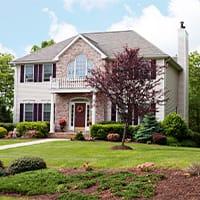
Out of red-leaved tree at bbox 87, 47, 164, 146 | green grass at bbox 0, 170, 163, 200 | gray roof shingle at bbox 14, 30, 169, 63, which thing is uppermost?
gray roof shingle at bbox 14, 30, 169, 63

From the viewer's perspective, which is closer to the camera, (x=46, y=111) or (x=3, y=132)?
(x=3, y=132)

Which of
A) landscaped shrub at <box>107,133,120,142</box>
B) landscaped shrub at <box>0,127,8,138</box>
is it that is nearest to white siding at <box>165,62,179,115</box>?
landscaped shrub at <box>107,133,120,142</box>

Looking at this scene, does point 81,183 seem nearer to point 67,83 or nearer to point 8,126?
point 67,83

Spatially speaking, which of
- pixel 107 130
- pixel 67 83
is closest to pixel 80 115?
pixel 67 83

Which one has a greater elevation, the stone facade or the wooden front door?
the stone facade

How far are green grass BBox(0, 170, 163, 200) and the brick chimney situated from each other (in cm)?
2380

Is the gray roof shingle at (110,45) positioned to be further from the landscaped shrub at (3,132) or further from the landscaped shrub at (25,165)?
the landscaped shrub at (25,165)

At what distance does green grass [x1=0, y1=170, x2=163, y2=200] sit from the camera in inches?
409

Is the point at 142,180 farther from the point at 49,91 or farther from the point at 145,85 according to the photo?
the point at 49,91

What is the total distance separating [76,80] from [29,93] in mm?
Answer: 4909

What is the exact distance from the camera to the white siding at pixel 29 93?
34.1m

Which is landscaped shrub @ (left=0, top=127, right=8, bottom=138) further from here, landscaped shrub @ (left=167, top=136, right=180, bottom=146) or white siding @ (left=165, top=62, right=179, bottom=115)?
white siding @ (left=165, top=62, right=179, bottom=115)

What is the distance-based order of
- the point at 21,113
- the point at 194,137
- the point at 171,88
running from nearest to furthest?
the point at 194,137
the point at 171,88
the point at 21,113

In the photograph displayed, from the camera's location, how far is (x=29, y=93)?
34719 millimetres
